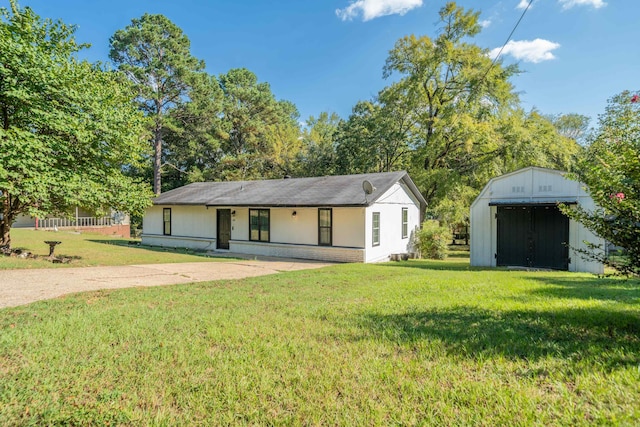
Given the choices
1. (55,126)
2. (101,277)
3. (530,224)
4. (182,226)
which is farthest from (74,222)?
(530,224)

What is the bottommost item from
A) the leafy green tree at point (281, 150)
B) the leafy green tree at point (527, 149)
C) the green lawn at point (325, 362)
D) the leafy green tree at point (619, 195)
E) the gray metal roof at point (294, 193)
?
the green lawn at point (325, 362)

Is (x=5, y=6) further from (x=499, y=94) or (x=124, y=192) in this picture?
(x=499, y=94)

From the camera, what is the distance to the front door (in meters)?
17.4

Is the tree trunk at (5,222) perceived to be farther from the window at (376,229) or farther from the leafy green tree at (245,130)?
the leafy green tree at (245,130)

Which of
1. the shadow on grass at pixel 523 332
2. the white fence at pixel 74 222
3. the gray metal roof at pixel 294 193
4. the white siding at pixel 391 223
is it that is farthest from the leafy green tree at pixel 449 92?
the white fence at pixel 74 222

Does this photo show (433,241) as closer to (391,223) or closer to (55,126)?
(391,223)

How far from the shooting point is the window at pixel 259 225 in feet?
52.7

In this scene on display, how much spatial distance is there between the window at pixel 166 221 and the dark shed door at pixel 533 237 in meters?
16.9

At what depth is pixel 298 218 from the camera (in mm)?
15117

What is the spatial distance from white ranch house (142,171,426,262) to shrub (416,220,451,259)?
677 millimetres

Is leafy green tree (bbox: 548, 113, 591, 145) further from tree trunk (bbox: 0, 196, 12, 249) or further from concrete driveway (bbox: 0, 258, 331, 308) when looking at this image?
tree trunk (bbox: 0, 196, 12, 249)

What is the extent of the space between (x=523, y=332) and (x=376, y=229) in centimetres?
1068

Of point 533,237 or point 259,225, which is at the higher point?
point 259,225

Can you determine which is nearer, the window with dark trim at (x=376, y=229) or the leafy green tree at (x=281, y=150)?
the window with dark trim at (x=376, y=229)
